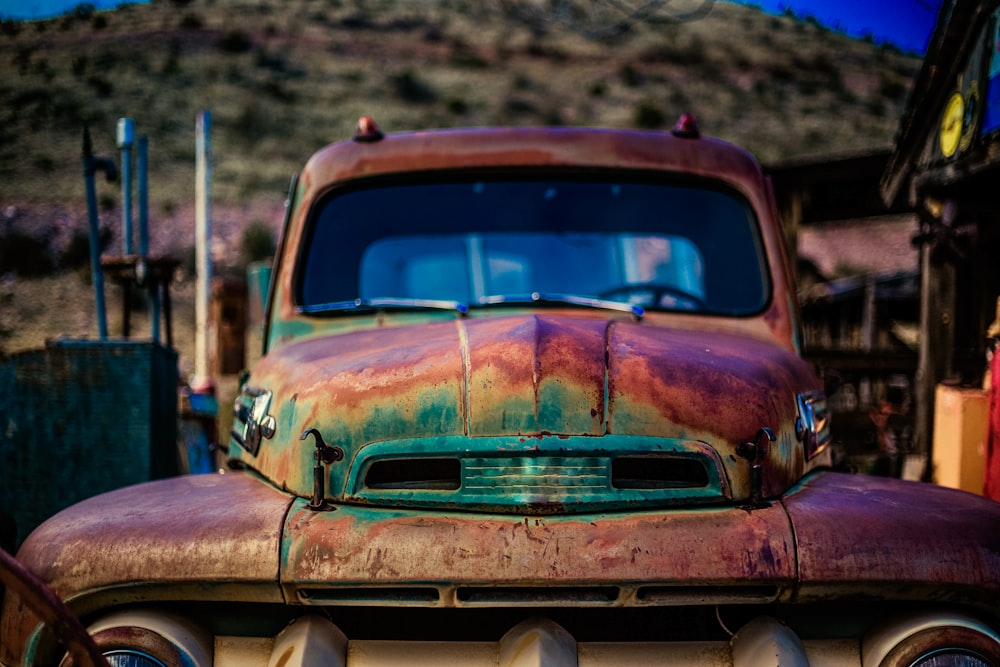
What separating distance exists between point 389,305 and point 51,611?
5.02 feet

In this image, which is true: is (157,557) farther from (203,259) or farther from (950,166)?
(203,259)

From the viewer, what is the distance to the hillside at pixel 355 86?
92.5 feet

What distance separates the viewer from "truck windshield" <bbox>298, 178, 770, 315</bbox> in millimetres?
3170

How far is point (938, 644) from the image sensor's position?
189 centimetres

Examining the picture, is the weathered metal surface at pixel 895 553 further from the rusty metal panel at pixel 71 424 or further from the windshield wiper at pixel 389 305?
the rusty metal panel at pixel 71 424

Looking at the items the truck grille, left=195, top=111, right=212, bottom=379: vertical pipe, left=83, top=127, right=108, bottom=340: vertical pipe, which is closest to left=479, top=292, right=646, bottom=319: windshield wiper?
the truck grille

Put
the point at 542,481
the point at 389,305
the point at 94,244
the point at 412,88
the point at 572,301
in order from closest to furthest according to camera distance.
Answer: the point at 542,481 < the point at 572,301 < the point at 389,305 < the point at 94,244 < the point at 412,88

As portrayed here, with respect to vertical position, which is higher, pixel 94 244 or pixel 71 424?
pixel 94 244

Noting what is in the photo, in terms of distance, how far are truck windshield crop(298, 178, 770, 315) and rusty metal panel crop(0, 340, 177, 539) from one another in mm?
1189

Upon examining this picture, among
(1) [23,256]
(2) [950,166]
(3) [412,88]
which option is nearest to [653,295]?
(2) [950,166]

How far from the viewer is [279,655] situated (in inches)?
76.7

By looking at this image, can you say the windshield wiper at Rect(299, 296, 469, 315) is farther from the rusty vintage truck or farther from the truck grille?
the truck grille

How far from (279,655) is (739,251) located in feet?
6.70

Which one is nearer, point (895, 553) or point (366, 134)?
point (895, 553)
